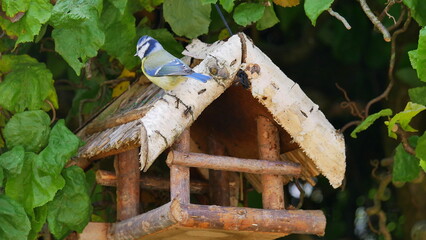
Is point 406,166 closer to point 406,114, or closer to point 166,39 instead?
point 406,114

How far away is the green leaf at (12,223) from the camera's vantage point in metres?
2.72

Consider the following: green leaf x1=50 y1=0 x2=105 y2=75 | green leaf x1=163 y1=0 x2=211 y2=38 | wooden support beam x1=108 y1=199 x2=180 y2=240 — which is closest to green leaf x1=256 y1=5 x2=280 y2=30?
green leaf x1=163 y1=0 x2=211 y2=38

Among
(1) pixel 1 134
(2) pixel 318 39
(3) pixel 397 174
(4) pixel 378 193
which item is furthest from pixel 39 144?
(2) pixel 318 39

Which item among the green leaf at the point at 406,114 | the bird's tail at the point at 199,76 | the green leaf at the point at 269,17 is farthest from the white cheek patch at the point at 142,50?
the green leaf at the point at 406,114

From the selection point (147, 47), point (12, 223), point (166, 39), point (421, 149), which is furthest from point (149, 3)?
point (421, 149)

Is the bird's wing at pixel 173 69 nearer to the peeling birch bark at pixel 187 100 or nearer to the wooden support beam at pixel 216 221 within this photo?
the peeling birch bark at pixel 187 100

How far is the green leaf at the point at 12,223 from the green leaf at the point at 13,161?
0.29 feet

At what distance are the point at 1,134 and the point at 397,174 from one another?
3.60ft

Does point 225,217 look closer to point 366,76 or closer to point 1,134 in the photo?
point 1,134

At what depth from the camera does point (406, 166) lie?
9.81 feet

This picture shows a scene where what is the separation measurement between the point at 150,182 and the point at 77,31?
0.47 metres

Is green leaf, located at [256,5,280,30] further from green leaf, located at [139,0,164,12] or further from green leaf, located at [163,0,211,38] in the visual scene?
green leaf, located at [139,0,164,12]

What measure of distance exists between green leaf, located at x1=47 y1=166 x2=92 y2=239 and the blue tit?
1.23ft

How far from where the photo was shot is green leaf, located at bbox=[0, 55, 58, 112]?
2.94 metres
